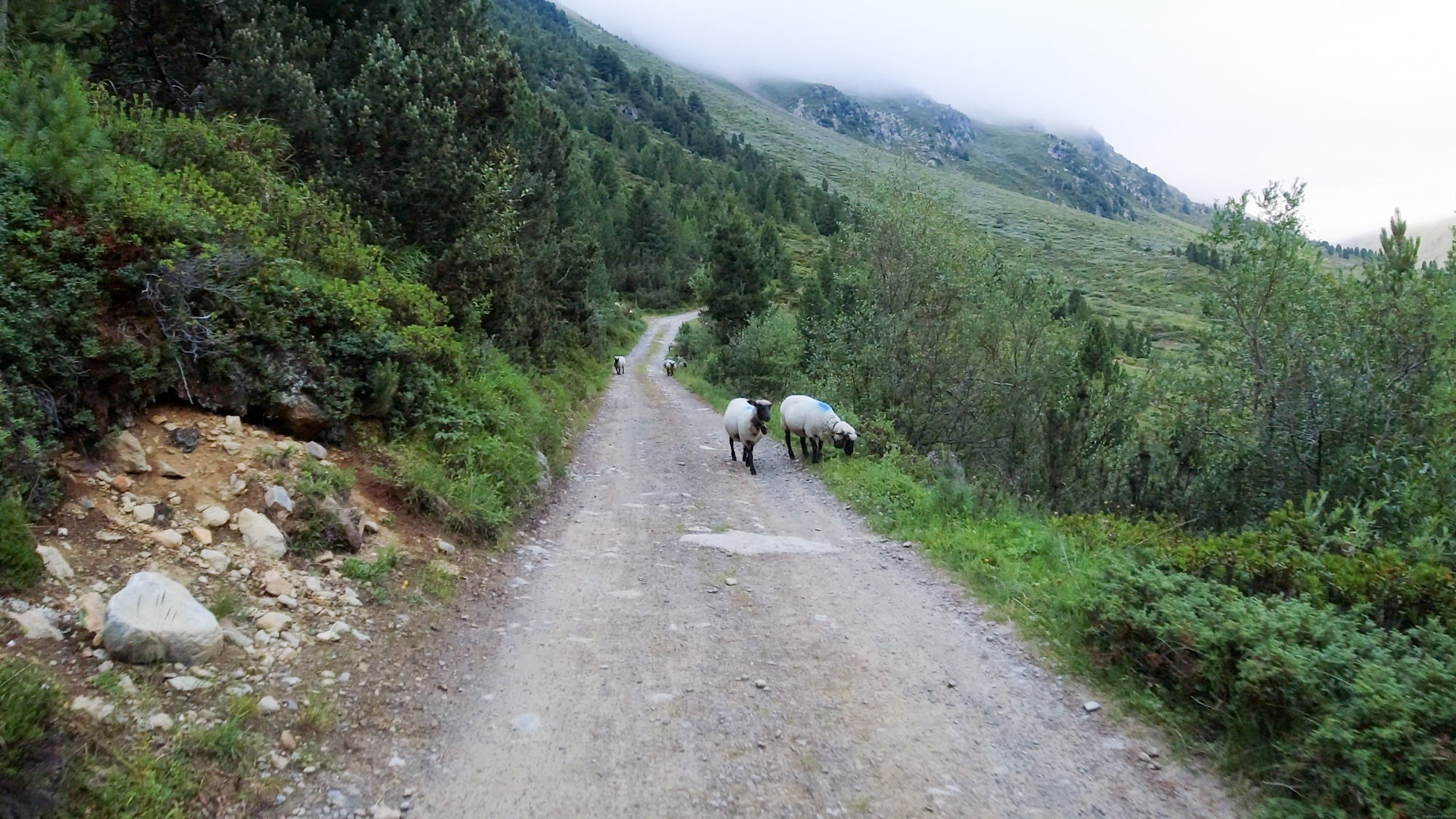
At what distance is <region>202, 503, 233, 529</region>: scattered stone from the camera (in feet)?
19.1

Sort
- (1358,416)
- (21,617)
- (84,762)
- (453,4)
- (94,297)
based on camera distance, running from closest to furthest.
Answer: (84,762) < (21,617) < (94,297) < (1358,416) < (453,4)

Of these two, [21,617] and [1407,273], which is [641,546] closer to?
[21,617]

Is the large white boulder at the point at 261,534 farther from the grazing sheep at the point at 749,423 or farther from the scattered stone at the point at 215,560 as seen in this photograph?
the grazing sheep at the point at 749,423

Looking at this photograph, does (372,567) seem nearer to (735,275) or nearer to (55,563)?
(55,563)

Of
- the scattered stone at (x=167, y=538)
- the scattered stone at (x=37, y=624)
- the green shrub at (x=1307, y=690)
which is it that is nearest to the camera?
the green shrub at (x=1307, y=690)

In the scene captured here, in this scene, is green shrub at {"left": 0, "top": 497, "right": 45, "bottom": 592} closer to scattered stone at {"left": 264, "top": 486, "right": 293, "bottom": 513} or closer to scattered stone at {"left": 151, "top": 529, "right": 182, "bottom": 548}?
scattered stone at {"left": 151, "top": 529, "right": 182, "bottom": 548}

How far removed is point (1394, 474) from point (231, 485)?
1581 centimetres

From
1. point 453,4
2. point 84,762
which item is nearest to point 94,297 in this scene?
point 84,762

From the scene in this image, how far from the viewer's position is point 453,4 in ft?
48.8

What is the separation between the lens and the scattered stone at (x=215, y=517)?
229 inches

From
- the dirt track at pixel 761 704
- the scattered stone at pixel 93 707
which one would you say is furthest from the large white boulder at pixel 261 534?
the scattered stone at pixel 93 707

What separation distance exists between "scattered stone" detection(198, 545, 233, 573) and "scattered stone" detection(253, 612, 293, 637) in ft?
1.76

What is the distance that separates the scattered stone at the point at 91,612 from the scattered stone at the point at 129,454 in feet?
5.53

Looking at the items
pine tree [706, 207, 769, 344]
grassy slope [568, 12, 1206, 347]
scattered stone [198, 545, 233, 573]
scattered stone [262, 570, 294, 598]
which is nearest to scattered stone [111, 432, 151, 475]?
scattered stone [198, 545, 233, 573]
